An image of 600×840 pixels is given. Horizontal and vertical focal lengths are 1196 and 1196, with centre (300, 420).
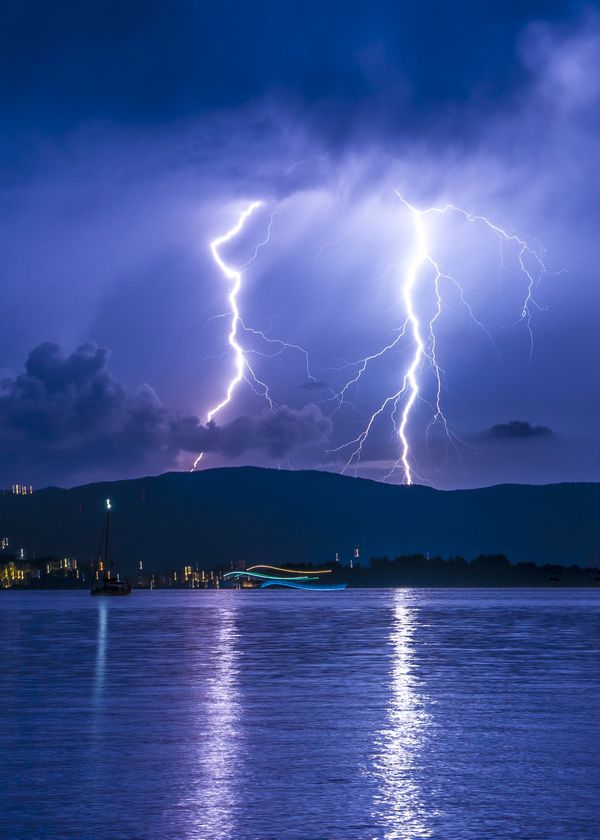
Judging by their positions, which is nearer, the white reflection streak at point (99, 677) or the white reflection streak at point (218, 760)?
the white reflection streak at point (218, 760)

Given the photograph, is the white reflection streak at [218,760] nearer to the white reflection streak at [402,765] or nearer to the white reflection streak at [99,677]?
the white reflection streak at [402,765]

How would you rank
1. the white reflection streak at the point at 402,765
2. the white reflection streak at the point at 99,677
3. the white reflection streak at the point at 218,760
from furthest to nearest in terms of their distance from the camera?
the white reflection streak at the point at 99,677, the white reflection streak at the point at 218,760, the white reflection streak at the point at 402,765

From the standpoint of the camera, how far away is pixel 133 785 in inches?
597

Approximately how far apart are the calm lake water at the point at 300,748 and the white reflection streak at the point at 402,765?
0.04 meters

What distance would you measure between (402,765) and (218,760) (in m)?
2.66

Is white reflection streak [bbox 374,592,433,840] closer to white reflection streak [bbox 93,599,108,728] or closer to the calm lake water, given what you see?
the calm lake water

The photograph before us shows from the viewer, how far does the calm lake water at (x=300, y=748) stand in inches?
509

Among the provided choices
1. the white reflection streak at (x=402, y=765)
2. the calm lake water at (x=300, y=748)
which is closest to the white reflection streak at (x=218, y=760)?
the calm lake water at (x=300, y=748)

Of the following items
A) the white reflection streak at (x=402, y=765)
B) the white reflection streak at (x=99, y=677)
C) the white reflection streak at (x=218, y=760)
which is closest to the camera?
the white reflection streak at (x=402, y=765)

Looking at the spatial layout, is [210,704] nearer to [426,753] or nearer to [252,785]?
[426,753]

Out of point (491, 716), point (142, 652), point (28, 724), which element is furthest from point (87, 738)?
point (142, 652)

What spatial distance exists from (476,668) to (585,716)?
40.6 ft

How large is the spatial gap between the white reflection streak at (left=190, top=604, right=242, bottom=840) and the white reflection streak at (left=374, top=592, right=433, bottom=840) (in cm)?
172

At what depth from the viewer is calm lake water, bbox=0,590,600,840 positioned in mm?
12930
